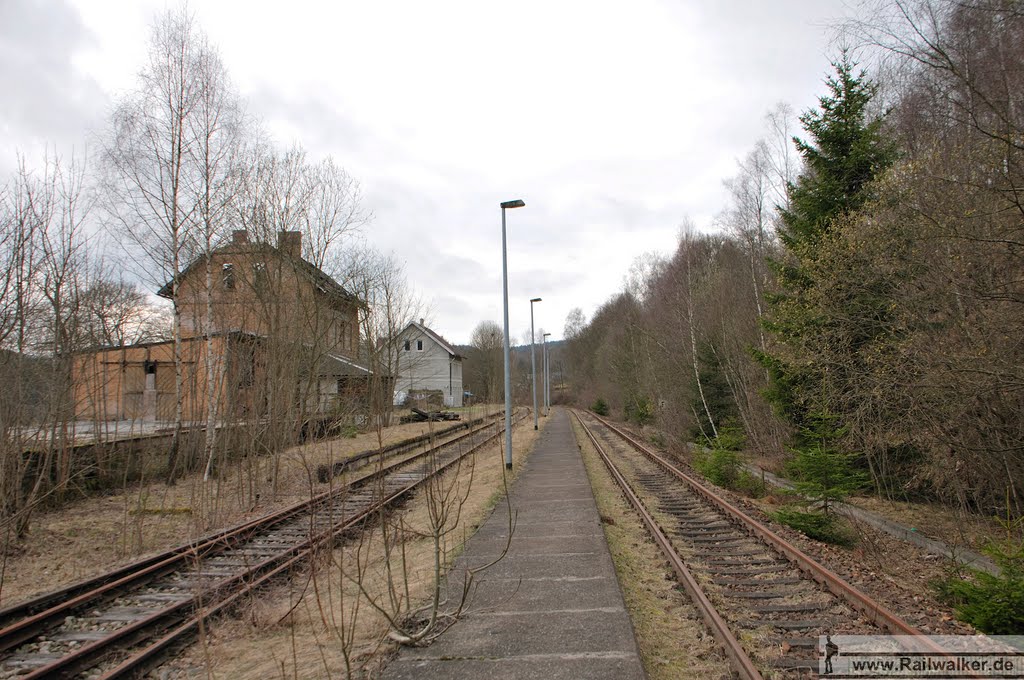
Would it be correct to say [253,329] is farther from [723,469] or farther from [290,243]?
[723,469]

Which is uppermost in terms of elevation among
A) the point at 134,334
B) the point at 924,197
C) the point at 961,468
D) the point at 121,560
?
the point at 924,197

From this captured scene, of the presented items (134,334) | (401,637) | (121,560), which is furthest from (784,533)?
(134,334)

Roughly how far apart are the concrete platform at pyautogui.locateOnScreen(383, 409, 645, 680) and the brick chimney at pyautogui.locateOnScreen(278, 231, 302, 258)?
13061 millimetres

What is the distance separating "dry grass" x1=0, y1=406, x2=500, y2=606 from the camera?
8.76 meters

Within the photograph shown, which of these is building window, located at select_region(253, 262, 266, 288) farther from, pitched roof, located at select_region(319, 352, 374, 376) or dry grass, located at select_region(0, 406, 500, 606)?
dry grass, located at select_region(0, 406, 500, 606)

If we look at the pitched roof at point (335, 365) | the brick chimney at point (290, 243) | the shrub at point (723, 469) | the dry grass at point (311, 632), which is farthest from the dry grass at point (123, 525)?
the shrub at point (723, 469)

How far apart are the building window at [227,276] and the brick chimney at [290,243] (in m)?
1.70

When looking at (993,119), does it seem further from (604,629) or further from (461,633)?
(461,633)

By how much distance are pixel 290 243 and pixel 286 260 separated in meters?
0.97

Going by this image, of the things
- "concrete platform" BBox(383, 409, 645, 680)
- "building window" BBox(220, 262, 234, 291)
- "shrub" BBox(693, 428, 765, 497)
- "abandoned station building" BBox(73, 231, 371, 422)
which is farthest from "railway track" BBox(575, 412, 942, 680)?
"building window" BBox(220, 262, 234, 291)

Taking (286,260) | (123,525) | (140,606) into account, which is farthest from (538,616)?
(286,260)

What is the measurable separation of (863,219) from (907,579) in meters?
6.83

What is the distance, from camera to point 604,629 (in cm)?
525

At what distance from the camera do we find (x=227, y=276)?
58.7ft
